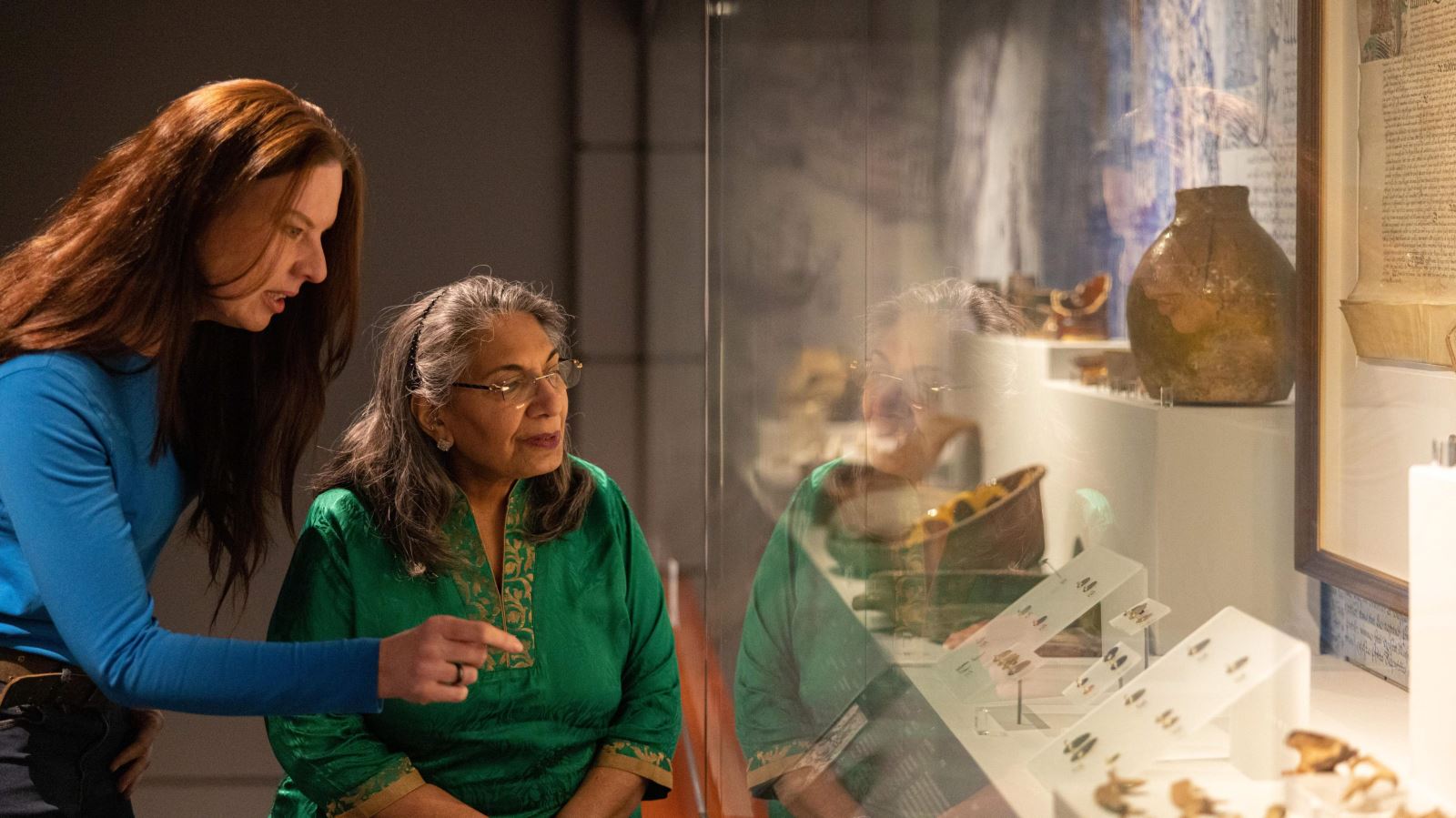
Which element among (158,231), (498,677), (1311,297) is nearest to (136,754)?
(498,677)

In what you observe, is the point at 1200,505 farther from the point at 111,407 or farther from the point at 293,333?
the point at 293,333

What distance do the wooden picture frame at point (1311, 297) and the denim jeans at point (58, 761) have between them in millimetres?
1163

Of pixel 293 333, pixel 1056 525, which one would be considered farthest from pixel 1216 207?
pixel 293 333

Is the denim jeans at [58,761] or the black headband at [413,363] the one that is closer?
the denim jeans at [58,761]

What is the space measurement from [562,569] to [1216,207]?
1.26 metres

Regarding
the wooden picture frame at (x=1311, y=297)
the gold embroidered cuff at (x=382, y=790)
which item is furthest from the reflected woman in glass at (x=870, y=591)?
the gold embroidered cuff at (x=382, y=790)

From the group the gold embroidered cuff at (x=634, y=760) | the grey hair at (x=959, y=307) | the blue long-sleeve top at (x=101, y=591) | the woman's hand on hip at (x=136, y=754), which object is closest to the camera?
the grey hair at (x=959, y=307)

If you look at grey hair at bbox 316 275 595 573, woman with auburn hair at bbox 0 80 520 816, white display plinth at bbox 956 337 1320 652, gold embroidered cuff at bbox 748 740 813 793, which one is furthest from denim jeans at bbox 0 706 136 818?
white display plinth at bbox 956 337 1320 652

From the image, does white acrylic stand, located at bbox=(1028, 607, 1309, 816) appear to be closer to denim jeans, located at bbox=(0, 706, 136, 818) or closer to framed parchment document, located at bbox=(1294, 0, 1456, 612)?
framed parchment document, located at bbox=(1294, 0, 1456, 612)

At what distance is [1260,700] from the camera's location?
59 centimetres

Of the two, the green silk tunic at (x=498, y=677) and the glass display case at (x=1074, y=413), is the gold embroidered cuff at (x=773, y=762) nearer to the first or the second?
the glass display case at (x=1074, y=413)

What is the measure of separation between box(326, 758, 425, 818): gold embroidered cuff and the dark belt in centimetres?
42

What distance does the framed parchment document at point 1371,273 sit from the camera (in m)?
0.53

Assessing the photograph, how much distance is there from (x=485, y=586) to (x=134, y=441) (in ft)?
1.86
